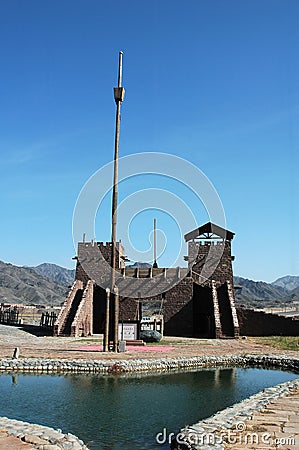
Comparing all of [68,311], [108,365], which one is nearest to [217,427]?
[108,365]

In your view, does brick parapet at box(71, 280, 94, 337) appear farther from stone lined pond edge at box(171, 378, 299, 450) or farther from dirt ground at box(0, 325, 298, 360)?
stone lined pond edge at box(171, 378, 299, 450)

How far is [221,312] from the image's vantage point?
101 feet

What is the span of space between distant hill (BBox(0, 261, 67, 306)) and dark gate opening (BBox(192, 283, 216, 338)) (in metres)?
62.8

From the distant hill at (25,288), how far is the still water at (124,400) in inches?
3050

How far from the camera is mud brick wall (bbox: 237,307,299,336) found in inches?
1182

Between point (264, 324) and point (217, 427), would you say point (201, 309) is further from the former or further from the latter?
point (217, 427)

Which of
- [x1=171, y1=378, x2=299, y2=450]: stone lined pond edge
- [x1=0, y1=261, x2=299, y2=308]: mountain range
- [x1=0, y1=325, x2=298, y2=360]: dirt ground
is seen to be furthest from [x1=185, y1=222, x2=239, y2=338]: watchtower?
[x1=0, y1=261, x2=299, y2=308]: mountain range

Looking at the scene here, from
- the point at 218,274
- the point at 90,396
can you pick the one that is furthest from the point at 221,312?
the point at 90,396

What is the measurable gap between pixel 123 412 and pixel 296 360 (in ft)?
31.9

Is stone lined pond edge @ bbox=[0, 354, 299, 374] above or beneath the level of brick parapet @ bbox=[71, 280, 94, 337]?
beneath

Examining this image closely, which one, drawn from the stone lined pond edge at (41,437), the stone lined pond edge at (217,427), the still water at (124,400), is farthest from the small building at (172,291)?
the stone lined pond edge at (41,437)

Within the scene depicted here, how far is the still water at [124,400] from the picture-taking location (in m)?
9.54

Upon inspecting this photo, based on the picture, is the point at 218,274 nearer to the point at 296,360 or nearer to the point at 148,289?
the point at 148,289

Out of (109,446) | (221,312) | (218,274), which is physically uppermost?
(218,274)
